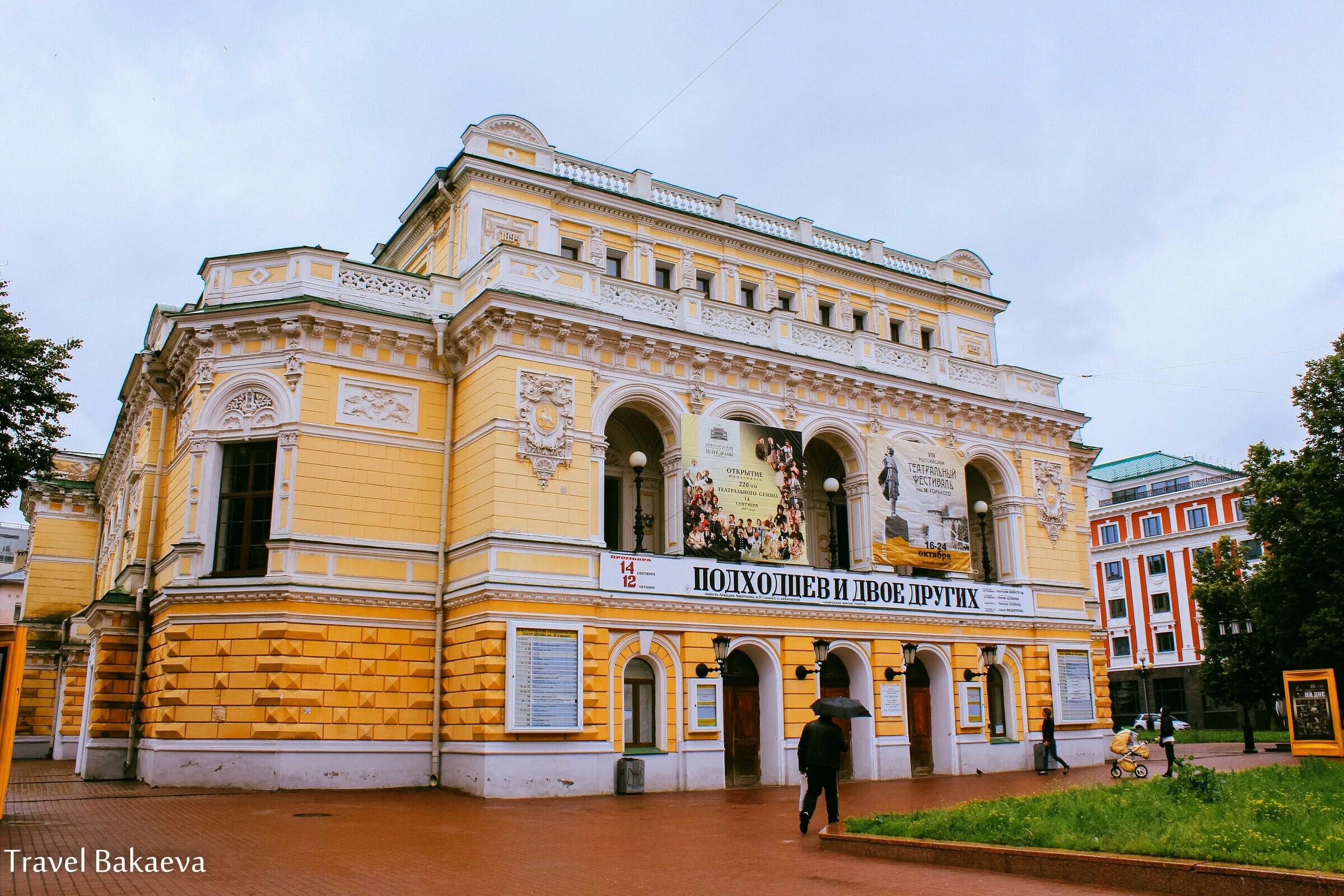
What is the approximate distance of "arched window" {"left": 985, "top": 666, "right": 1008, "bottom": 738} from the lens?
1160 inches

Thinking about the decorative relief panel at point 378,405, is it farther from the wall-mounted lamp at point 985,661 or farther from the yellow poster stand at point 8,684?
the wall-mounted lamp at point 985,661

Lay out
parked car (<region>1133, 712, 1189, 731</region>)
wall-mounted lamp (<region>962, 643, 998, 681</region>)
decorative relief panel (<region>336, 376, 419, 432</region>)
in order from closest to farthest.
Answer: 1. decorative relief panel (<region>336, 376, 419, 432</region>)
2. wall-mounted lamp (<region>962, 643, 998, 681</region>)
3. parked car (<region>1133, 712, 1189, 731</region>)

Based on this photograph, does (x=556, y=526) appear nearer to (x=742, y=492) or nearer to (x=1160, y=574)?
(x=742, y=492)

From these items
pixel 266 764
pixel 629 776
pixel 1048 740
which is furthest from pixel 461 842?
pixel 1048 740

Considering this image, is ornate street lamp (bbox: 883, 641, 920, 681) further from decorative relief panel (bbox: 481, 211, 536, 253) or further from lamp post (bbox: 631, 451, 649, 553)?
decorative relief panel (bbox: 481, 211, 536, 253)

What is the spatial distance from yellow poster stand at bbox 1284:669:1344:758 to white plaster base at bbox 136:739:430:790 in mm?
22659

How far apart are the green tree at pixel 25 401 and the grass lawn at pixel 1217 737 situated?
43.5m

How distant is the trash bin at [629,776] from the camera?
2205 centimetres

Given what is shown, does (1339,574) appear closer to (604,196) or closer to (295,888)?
(604,196)

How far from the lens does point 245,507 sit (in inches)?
927

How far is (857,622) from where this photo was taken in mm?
26766

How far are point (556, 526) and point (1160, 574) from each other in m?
59.7

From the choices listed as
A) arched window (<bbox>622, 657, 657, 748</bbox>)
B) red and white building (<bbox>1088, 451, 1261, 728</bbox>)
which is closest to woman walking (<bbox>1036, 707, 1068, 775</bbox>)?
arched window (<bbox>622, 657, 657, 748</bbox>)

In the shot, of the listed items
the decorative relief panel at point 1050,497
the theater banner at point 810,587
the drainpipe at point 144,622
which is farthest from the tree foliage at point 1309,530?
the drainpipe at point 144,622
